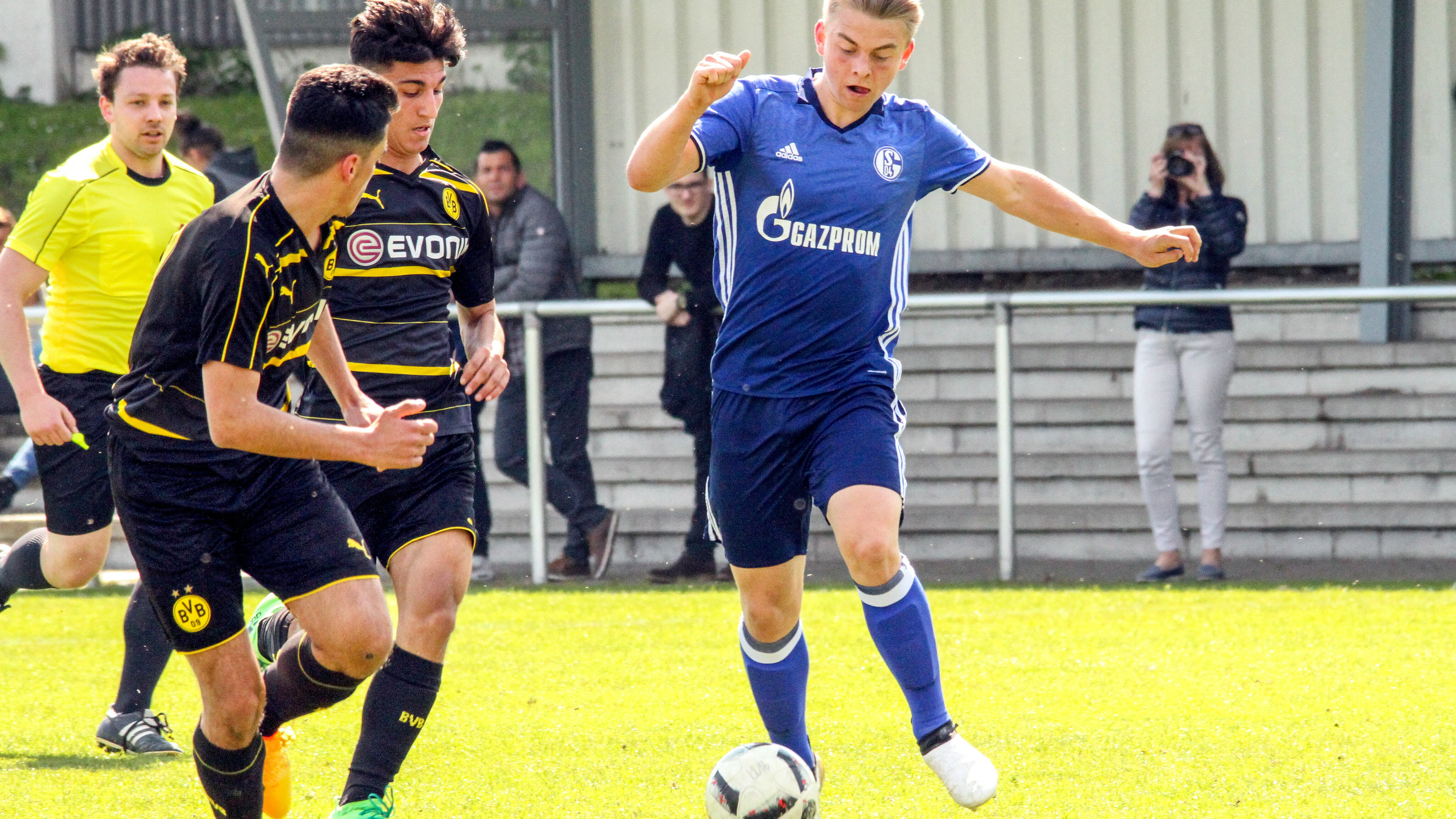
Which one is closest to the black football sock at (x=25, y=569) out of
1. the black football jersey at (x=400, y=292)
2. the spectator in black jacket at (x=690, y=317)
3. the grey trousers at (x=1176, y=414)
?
the black football jersey at (x=400, y=292)

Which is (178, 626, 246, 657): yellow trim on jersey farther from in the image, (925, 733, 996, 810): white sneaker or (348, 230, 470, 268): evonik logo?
(925, 733, 996, 810): white sneaker

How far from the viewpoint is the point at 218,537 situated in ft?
13.1

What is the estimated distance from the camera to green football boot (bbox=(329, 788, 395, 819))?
4129 mm

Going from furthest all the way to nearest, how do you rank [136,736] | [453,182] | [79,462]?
[79,462] < [136,736] < [453,182]

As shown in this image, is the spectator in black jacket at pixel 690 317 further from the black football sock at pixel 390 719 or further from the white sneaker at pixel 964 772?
the white sneaker at pixel 964 772

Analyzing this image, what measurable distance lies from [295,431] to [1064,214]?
2.17 m

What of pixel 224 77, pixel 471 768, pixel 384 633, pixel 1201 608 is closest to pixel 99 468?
pixel 471 768

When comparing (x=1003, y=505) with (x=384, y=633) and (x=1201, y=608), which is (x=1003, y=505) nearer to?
(x=1201, y=608)

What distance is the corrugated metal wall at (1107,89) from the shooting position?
39.2 ft

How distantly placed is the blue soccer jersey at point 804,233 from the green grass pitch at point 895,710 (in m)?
1.23

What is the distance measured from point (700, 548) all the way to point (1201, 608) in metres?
2.73

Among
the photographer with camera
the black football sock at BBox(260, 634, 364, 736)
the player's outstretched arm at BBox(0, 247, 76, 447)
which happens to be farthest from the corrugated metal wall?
the black football sock at BBox(260, 634, 364, 736)

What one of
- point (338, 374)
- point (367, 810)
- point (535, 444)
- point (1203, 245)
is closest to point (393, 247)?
point (338, 374)

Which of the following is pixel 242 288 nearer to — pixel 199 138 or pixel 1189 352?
pixel 1189 352
